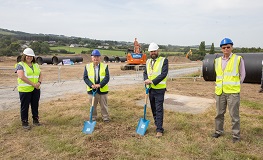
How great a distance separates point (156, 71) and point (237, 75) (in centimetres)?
157

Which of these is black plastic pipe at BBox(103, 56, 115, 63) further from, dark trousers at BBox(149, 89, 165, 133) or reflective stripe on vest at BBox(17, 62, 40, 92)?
dark trousers at BBox(149, 89, 165, 133)

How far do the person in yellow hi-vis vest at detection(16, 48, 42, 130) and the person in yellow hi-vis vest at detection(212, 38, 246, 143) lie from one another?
401cm

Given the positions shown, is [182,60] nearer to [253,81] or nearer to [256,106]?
[253,81]

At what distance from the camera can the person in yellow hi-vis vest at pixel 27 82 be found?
5.22m

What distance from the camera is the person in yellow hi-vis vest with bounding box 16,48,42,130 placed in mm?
5219

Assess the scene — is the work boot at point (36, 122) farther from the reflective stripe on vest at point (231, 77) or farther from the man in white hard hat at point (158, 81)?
the reflective stripe on vest at point (231, 77)

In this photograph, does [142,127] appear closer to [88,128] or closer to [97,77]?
[88,128]

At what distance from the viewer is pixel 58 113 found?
21.5 ft

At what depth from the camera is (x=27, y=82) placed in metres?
5.20

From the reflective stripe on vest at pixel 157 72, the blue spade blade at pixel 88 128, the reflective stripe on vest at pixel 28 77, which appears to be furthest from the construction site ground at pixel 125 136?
the reflective stripe on vest at pixel 157 72

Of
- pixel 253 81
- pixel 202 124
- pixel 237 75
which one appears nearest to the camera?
pixel 237 75

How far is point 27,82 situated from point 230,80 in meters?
4.25

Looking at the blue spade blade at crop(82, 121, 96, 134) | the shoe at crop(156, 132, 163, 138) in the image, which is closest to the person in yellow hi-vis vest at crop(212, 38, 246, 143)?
the shoe at crop(156, 132, 163, 138)

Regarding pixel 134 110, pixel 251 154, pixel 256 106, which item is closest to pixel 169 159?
pixel 251 154
